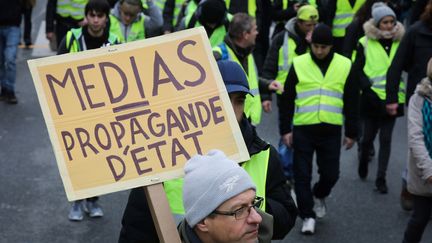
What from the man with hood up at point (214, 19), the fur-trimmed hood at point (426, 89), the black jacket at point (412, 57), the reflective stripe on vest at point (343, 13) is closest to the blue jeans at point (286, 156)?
the black jacket at point (412, 57)

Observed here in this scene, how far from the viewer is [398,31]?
7.84m

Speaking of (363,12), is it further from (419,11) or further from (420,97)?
(420,97)

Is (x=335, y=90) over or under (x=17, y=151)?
over

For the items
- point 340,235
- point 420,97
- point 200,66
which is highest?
point 200,66

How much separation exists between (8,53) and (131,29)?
7.83 ft

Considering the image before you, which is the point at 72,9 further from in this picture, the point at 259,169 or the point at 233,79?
the point at 259,169

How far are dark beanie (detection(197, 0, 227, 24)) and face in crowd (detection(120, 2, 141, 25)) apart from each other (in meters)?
0.90

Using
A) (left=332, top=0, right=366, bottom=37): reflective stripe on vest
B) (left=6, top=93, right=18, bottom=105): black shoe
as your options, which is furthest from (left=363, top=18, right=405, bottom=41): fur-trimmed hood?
(left=6, top=93, right=18, bottom=105): black shoe

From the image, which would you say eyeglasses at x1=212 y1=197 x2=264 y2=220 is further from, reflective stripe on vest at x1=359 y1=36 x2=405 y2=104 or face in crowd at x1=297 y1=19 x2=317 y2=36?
reflective stripe on vest at x1=359 y1=36 x2=405 y2=104

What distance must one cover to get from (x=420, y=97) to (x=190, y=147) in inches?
105

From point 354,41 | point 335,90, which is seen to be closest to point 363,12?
point 354,41

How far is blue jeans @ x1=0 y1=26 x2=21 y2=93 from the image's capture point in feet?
33.7

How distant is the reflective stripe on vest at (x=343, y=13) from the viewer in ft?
33.0

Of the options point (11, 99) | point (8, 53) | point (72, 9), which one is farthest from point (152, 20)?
point (11, 99)
